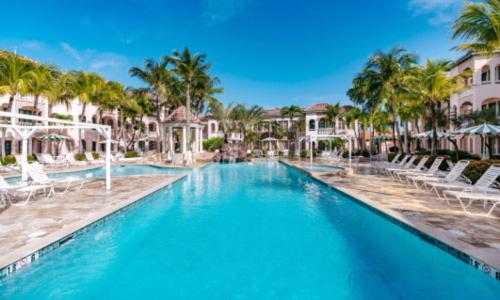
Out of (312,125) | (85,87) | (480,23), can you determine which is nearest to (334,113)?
(312,125)

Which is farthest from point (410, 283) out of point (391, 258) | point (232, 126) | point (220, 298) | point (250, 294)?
point (232, 126)

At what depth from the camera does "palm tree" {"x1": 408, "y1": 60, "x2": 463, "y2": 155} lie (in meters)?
14.0

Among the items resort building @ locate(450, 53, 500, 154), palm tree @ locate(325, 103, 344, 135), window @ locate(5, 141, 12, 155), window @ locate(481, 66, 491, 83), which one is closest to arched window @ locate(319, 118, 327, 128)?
palm tree @ locate(325, 103, 344, 135)

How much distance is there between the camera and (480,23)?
9.03 metres

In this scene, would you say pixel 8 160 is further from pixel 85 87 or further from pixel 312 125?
pixel 312 125

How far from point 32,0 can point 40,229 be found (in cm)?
2051

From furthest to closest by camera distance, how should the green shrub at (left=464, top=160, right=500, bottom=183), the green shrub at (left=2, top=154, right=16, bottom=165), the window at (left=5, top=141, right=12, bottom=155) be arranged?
the window at (left=5, top=141, right=12, bottom=155) < the green shrub at (left=2, top=154, right=16, bottom=165) < the green shrub at (left=464, top=160, right=500, bottom=183)

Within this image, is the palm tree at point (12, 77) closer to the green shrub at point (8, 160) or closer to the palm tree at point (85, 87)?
the green shrub at point (8, 160)

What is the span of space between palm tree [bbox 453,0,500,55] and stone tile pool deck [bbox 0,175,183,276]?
40.0 feet

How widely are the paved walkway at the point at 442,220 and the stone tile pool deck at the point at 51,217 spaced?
21.7ft

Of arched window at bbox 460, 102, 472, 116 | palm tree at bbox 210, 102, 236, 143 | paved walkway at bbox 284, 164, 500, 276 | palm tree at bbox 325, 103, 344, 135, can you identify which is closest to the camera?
paved walkway at bbox 284, 164, 500, 276

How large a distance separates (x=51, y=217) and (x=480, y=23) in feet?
45.1

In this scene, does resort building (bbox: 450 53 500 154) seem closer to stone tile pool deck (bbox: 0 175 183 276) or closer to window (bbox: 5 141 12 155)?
stone tile pool deck (bbox: 0 175 183 276)

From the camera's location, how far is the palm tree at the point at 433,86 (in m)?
14.0
